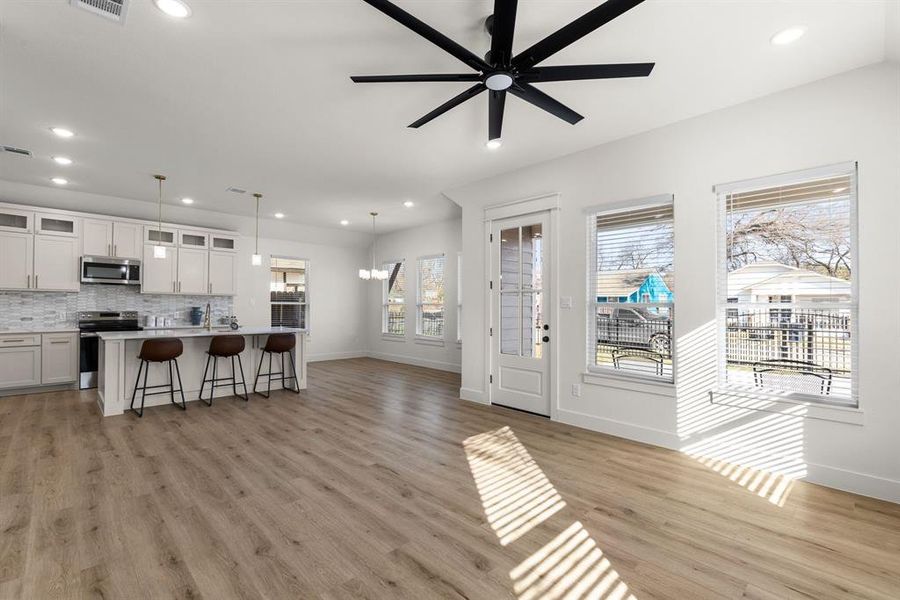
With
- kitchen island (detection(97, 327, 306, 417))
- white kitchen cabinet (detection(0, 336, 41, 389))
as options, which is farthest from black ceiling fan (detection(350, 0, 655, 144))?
white kitchen cabinet (detection(0, 336, 41, 389))

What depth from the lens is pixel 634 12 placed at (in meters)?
Answer: 2.29

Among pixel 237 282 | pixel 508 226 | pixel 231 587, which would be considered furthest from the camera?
pixel 237 282

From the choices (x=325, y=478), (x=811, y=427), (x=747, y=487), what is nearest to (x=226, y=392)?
(x=325, y=478)

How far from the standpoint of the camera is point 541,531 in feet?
7.68

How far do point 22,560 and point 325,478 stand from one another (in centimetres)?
156

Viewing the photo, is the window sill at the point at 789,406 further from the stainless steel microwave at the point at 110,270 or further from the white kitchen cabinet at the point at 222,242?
the stainless steel microwave at the point at 110,270

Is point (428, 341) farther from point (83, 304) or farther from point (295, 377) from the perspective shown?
point (83, 304)

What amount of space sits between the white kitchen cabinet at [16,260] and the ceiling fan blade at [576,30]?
7162 mm

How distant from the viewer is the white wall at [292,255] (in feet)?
20.1

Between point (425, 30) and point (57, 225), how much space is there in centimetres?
685

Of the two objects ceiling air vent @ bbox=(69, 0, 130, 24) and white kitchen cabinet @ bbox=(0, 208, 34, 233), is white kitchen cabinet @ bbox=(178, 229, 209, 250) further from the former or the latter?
ceiling air vent @ bbox=(69, 0, 130, 24)

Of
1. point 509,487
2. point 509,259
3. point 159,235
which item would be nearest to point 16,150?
point 159,235

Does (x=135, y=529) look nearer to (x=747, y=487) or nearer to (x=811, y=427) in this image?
(x=747, y=487)

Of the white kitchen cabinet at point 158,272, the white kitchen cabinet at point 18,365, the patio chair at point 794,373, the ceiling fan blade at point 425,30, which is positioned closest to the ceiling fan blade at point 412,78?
the ceiling fan blade at point 425,30
